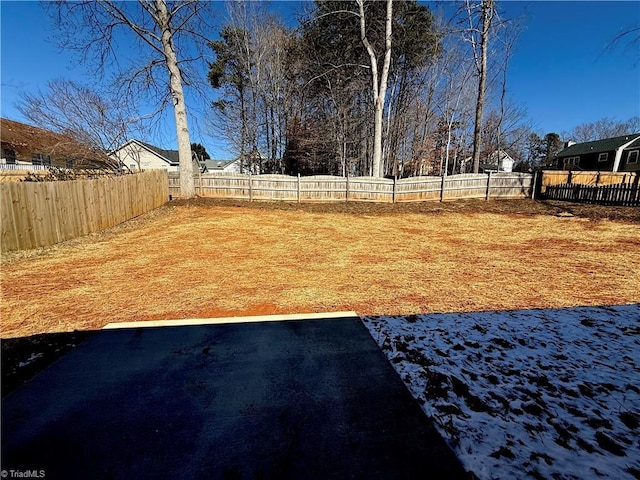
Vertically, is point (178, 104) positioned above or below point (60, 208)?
above

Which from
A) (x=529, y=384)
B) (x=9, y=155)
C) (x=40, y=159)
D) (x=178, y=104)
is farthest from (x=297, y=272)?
(x=40, y=159)

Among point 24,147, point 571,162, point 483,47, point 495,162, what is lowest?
point 24,147

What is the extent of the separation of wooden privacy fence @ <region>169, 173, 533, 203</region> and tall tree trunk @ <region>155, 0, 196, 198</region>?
0.76m

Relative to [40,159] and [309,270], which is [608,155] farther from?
[40,159]

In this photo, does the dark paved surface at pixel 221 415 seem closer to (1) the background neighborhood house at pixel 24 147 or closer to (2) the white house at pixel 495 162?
(1) the background neighborhood house at pixel 24 147

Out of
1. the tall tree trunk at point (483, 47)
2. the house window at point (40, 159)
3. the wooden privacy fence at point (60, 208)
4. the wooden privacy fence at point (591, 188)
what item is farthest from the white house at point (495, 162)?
the house window at point (40, 159)

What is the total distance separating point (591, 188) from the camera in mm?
12109

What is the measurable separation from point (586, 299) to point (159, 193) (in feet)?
43.9

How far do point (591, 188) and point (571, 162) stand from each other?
2898 centimetres

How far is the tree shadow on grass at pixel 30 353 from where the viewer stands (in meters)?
2.25

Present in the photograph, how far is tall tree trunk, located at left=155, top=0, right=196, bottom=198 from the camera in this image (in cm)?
1162

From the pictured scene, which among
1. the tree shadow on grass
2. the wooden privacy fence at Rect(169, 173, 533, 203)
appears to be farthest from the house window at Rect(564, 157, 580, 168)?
the tree shadow on grass

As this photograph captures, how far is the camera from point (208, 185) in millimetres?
13711

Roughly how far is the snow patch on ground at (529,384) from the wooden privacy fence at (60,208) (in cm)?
722
